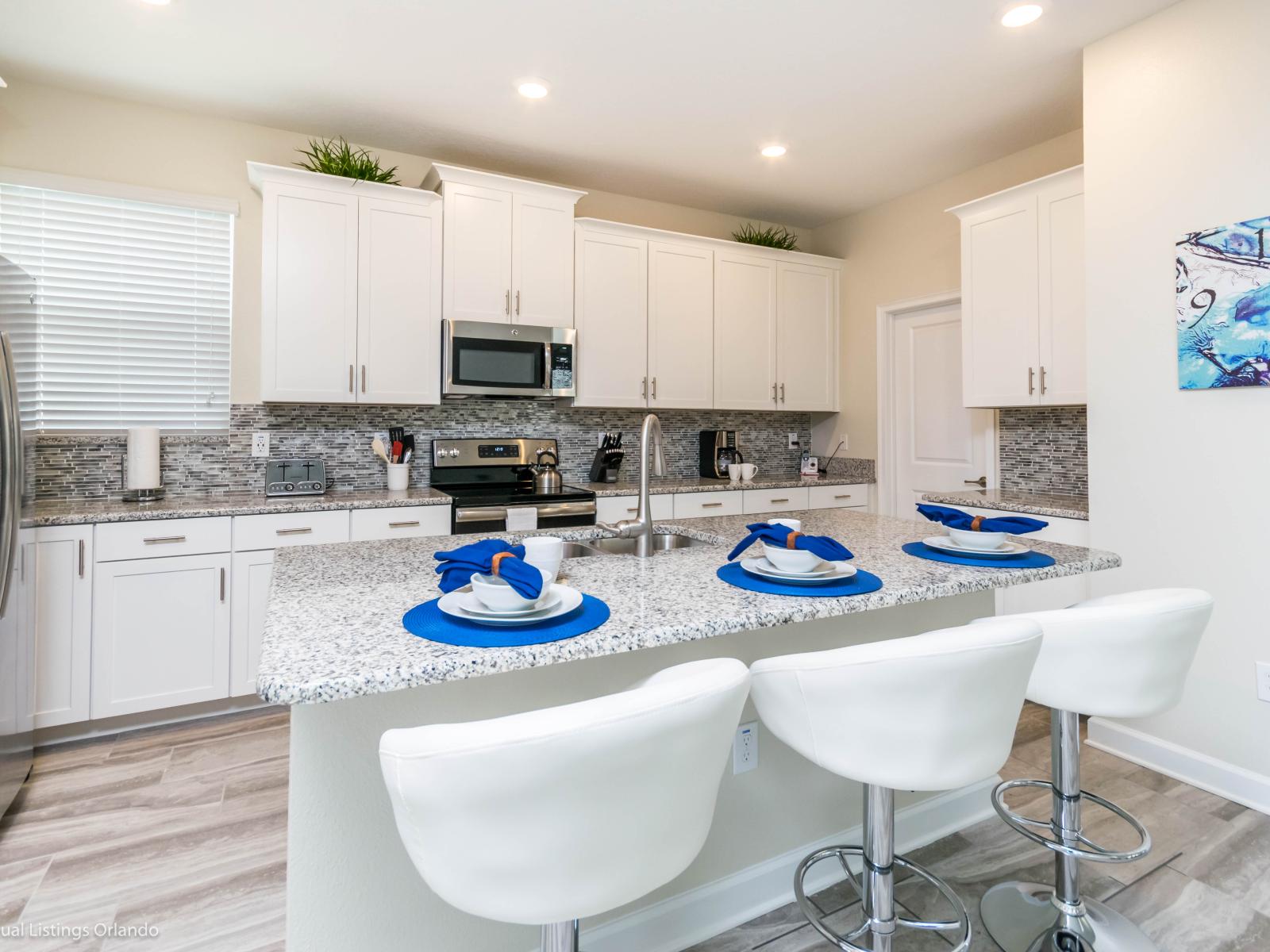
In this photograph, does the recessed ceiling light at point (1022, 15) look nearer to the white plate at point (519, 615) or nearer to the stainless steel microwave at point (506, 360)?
the stainless steel microwave at point (506, 360)

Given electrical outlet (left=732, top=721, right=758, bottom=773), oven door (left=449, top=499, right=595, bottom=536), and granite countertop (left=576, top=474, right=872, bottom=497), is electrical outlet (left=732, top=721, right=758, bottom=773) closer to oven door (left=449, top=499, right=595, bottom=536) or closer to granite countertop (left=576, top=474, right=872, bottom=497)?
oven door (left=449, top=499, right=595, bottom=536)

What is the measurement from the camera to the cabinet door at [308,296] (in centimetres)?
310

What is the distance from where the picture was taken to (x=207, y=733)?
9.07 ft

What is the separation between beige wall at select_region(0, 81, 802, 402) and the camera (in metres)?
2.91

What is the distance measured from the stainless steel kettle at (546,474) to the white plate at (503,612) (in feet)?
8.04

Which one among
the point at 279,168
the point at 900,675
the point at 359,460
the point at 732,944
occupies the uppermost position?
the point at 279,168

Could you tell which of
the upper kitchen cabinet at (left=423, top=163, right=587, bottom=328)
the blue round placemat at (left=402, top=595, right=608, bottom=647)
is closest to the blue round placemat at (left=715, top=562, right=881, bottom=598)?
the blue round placemat at (left=402, top=595, right=608, bottom=647)

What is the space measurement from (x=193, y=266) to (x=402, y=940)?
126 inches

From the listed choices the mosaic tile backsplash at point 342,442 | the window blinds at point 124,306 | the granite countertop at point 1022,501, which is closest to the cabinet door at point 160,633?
the mosaic tile backsplash at point 342,442

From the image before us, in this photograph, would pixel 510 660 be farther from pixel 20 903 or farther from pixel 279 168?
pixel 279 168

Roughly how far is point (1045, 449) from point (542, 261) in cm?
284

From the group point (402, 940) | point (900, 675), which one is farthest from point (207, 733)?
point (900, 675)

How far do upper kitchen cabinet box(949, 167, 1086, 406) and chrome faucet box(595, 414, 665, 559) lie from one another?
2202mm

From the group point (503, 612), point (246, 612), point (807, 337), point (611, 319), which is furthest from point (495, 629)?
point (807, 337)
